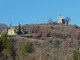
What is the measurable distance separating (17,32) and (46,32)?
6.42 m

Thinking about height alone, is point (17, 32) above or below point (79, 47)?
above

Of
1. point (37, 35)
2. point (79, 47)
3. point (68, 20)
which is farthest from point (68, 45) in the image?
point (68, 20)

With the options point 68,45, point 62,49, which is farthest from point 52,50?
point 68,45

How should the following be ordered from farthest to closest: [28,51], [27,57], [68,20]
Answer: [68,20]
[28,51]
[27,57]

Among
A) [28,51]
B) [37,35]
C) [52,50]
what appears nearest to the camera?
[28,51]

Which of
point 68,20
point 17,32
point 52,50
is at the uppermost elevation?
point 68,20

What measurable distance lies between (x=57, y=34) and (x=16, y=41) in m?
11.4

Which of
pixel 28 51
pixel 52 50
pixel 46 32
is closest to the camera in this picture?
pixel 28 51

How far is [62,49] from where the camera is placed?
27766 mm

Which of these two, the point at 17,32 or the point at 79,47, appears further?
the point at 17,32

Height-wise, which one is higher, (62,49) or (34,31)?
(34,31)

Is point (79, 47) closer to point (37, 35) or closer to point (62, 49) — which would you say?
point (62, 49)

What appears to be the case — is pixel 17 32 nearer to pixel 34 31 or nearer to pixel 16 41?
pixel 34 31

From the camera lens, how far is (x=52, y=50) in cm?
2644
